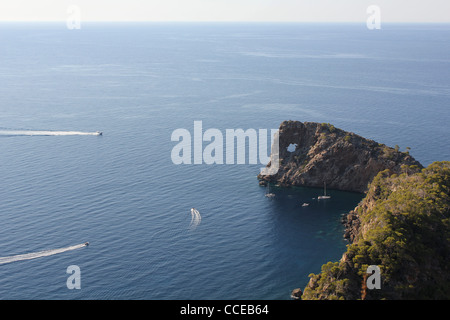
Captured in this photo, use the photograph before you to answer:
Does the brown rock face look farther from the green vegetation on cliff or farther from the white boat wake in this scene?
the green vegetation on cliff

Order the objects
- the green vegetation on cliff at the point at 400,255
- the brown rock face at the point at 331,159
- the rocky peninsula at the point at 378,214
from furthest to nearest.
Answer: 1. the brown rock face at the point at 331,159
2. the rocky peninsula at the point at 378,214
3. the green vegetation on cliff at the point at 400,255

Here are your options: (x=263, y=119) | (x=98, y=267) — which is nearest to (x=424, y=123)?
(x=263, y=119)

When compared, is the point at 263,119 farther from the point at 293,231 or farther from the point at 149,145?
the point at 293,231

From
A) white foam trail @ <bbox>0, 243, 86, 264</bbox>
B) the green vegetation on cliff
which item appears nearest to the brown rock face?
the green vegetation on cliff

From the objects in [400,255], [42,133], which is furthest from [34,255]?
[42,133]

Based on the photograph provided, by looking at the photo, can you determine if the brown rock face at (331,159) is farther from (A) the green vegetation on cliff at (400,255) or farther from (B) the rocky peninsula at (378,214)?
(A) the green vegetation on cliff at (400,255)

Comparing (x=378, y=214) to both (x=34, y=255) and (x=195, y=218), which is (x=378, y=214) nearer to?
(x=195, y=218)

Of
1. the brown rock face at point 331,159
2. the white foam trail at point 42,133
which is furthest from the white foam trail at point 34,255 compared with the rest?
the white foam trail at point 42,133
